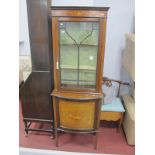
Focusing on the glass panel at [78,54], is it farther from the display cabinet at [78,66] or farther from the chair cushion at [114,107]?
the chair cushion at [114,107]

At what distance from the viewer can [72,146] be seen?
2.12 m

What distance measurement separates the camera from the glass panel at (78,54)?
172cm

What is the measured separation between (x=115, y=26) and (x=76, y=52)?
887 mm

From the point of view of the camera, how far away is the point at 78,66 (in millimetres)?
1885

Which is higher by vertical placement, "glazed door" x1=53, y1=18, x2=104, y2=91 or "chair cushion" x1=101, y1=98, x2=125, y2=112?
"glazed door" x1=53, y1=18, x2=104, y2=91

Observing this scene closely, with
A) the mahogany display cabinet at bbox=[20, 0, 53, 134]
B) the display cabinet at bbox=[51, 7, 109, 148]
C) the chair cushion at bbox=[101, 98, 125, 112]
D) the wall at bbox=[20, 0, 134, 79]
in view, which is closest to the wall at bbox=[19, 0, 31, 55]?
the wall at bbox=[20, 0, 134, 79]

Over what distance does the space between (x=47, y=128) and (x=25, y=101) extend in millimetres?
557

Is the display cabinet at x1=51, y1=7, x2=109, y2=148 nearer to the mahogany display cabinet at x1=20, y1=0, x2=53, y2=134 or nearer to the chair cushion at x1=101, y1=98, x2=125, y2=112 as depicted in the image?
the mahogany display cabinet at x1=20, y1=0, x2=53, y2=134

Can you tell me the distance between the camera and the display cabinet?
5.38ft

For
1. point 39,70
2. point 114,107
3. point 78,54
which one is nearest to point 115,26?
point 78,54

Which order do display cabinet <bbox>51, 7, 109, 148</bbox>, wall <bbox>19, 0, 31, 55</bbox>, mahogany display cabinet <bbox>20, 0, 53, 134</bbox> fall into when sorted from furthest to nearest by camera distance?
wall <bbox>19, 0, 31, 55</bbox>, mahogany display cabinet <bbox>20, 0, 53, 134</bbox>, display cabinet <bbox>51, 7, 109, 148</bbox>

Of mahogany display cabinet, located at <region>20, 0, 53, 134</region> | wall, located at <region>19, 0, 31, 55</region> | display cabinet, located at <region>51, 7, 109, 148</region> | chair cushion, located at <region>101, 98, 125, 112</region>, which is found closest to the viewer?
display cabinet, located at <region>51, 7, 109, 148</region>
